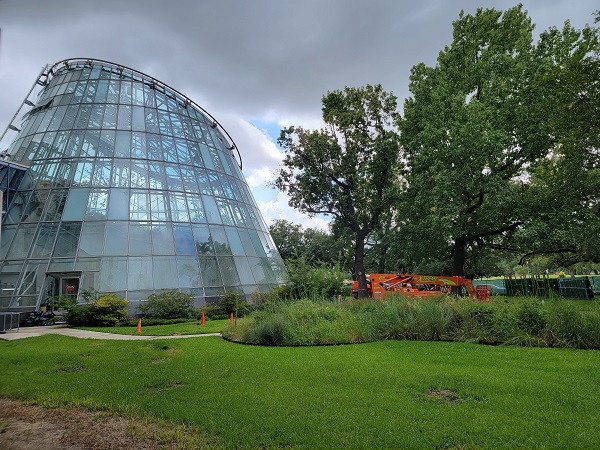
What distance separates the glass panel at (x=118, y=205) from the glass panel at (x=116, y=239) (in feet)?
1.75

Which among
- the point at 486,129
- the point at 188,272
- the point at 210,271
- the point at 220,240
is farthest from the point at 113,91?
the point at 486,129

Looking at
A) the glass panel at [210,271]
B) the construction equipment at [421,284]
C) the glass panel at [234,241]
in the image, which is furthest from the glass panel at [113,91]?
the construction equipment at [421,284]

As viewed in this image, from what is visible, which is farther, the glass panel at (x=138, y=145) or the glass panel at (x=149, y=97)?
the glass panel at (x=149, y=97)

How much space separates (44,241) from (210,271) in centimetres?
989

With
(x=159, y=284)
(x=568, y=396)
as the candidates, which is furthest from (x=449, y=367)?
(x=159, y=284)

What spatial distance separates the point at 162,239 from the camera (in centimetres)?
2147

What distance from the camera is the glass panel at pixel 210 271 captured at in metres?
21.3

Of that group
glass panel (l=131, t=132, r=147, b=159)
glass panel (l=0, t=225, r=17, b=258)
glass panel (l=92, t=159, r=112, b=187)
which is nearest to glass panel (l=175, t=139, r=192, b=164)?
glass panel (l=131, t=132, r=147, b=159)

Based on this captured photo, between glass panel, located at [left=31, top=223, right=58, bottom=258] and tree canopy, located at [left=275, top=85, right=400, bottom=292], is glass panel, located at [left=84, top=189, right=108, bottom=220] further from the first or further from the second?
tree canopy, located at [left=275, top=85, right=400, bottom=292]

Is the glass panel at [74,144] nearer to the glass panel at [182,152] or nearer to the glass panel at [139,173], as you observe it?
the glass panel at [139,173]

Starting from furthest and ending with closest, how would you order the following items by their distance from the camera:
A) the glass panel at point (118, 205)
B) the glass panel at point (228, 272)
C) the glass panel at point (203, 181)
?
the glass panel at point (203, 181)
the glass panel at point (228, 272)
the glass panel at point (118, 205)

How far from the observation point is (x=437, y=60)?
25.9m

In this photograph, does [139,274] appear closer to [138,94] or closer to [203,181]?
[203,181]

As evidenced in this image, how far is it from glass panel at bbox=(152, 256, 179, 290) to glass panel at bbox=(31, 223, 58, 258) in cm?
607
